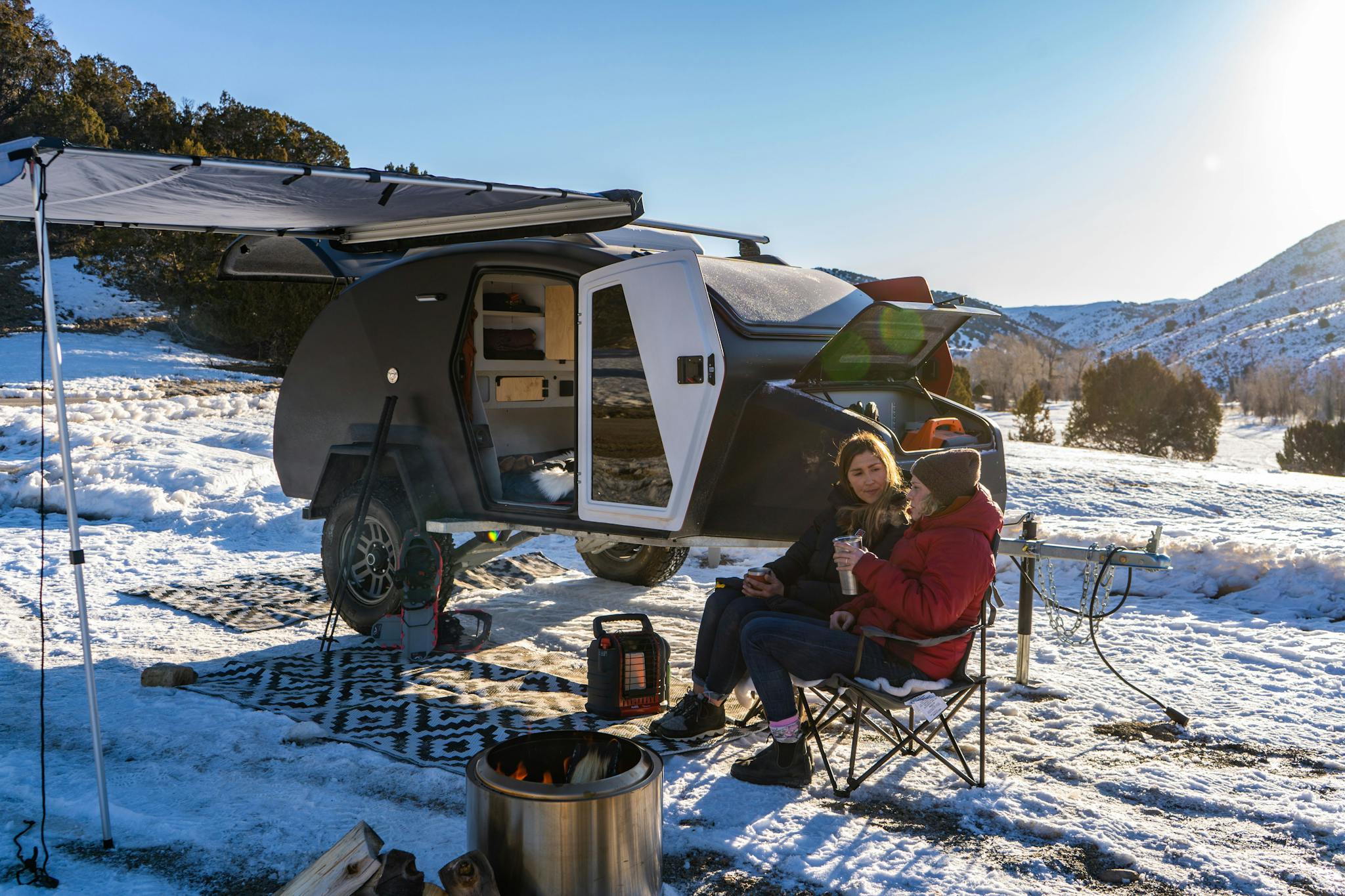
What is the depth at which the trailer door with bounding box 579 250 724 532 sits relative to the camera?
200 inches

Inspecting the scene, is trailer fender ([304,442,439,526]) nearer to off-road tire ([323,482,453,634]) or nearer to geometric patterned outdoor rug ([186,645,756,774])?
off-road tire ([323,482,453,634])

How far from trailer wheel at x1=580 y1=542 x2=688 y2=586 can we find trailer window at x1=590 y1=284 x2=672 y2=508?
2.29 m

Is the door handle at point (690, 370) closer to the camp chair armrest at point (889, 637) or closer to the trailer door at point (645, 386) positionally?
the trailer door at point (645, 386)

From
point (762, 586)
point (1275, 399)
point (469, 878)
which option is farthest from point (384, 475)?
point (1275, 399)

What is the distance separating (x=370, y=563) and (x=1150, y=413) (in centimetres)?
1754

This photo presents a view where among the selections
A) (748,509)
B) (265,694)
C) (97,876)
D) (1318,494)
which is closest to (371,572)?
(265,694)

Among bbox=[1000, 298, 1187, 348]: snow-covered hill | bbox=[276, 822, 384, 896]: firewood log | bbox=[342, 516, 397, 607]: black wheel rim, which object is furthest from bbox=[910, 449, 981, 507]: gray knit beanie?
bbox=[1000, 298, 1187, 348]: snow-covered hill

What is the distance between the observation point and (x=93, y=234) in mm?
27344

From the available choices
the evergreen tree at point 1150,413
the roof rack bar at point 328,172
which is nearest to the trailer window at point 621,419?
the roof rack bar at point 328,172

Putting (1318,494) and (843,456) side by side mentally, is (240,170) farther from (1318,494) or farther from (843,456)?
(1318,494)

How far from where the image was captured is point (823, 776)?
4.23 metres

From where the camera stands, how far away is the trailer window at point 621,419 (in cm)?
536

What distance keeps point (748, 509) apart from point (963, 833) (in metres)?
2.02

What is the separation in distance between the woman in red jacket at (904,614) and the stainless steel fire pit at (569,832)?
1.22 m
